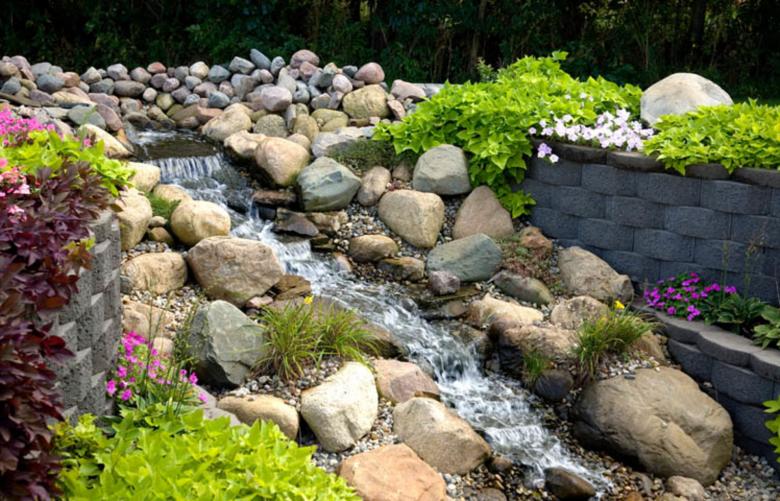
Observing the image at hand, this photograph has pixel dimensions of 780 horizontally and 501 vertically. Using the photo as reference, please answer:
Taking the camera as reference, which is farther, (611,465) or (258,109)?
(258,109)

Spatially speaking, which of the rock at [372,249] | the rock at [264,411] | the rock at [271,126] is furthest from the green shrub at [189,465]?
the rock at [271,126]

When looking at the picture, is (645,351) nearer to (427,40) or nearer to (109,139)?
(109,139)

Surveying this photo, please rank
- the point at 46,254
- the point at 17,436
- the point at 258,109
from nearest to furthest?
the point at 17,436 → the point at 46,254 → the point at 258,109

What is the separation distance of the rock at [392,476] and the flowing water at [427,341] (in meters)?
0.85

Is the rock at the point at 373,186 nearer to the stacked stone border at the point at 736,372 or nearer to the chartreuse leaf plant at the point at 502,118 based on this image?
the chartreuse leaf plant at the point at 502,118

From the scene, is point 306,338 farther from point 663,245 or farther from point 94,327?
point 663,245

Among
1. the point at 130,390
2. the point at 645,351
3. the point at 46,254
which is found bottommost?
the point at 645,351

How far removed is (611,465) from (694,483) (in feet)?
1.45

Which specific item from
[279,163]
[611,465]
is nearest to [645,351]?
[611,465]

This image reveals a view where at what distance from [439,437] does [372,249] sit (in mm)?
2127

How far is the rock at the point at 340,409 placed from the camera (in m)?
4.52

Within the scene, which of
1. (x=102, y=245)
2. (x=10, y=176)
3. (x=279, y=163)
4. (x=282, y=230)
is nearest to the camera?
(x=10, y=176)

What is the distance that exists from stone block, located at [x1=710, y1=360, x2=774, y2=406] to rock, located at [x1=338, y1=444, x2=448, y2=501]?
2.14 meters

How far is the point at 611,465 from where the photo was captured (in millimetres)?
5008
